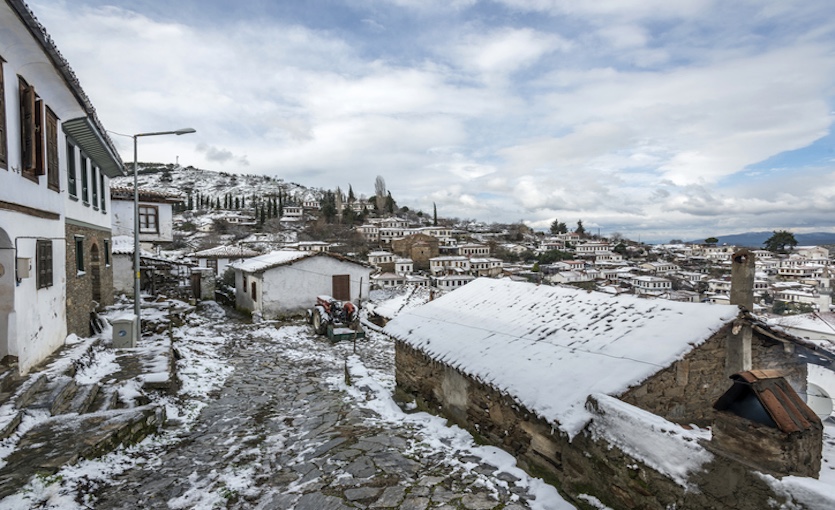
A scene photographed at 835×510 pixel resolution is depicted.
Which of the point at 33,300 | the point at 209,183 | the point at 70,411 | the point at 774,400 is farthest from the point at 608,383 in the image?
the point at 209,183

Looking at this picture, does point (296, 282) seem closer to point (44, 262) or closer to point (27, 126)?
point (44, 262)

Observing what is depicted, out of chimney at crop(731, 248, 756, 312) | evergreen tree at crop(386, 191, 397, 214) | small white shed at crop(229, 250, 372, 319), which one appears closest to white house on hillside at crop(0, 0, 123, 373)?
small white shed at crop(229, 250, 372, 319)

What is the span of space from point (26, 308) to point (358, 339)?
10.1m

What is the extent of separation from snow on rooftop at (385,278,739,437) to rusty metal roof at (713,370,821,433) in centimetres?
149

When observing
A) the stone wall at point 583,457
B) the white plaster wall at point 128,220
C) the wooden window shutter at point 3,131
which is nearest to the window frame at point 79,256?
the wooden window shutter at point 3,131

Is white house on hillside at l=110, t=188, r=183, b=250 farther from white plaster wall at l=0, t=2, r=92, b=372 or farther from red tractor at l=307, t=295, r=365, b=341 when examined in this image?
white plaster wall at l=0, t=2, r=92, b=372

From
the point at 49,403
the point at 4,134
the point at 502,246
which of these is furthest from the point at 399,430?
the point at 502,246

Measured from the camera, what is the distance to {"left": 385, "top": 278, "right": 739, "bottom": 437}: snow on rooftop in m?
5.05

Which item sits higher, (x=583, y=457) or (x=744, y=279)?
(x=744, y=279)

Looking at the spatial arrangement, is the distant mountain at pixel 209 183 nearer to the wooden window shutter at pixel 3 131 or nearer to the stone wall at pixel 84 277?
the stone wall at pixel 84 277

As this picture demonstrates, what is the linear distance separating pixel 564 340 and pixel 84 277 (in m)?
12.5

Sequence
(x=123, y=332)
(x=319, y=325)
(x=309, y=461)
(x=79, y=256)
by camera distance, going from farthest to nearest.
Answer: (x=319, y=325) → (x=79, y=256) → (x=123, y=332) → (x=309, y=461)

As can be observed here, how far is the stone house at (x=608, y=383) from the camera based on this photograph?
378cm

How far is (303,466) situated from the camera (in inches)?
235
